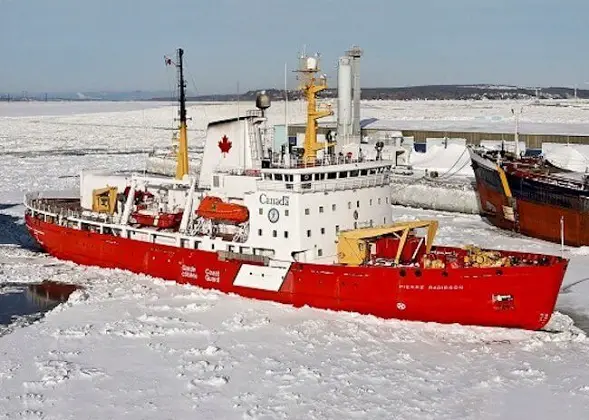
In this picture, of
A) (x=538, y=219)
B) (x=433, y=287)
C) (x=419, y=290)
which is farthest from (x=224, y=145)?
(x=538, y=219)

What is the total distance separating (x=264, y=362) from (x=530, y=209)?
14.5 m

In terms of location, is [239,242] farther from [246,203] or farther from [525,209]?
[525,209]

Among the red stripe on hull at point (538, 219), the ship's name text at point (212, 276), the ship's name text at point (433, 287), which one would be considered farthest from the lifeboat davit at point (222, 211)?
the red stripe on hull at point (538, 219)

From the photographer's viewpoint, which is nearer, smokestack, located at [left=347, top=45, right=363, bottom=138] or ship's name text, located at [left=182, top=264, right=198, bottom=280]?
ship's name text, located at [left=182, top=264, right=198, bottom=280]

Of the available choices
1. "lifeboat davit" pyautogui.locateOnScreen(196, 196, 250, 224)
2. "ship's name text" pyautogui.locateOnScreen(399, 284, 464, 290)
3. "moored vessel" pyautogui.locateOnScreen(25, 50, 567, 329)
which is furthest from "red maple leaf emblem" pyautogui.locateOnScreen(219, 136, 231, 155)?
"ship's name text" pyautogui.locateOnScreen(399, 284, 464, 290)

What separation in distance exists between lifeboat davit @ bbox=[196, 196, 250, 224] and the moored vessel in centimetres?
3

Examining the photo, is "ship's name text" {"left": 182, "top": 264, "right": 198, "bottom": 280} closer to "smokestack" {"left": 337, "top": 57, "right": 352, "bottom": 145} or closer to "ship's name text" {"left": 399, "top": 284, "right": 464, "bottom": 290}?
"ship's name text" {"left": 399, "top": 284, "right": 464, "bottom": 290}

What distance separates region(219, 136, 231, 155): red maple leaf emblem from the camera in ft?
59.8

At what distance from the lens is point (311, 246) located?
1539cm

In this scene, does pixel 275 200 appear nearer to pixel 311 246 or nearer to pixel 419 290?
pixel 311 246

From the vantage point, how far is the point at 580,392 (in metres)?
11.0

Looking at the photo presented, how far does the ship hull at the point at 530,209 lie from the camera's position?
71.4 ft

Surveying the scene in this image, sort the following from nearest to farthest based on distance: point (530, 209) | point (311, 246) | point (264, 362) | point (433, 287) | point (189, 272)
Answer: point (264, 362) < point (433, 287) < point (311, 246) < point (189, 272) < point (530, 209)

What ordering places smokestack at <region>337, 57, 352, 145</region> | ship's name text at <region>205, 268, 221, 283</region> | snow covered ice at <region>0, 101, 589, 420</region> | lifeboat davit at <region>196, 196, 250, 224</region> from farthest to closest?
smokestack at <region>337, 57, 352, 145</region>
ship's name text at <region>205, 268, 221, 283</region>
lifeboat davit at <region>196, 196, 250, 224</region>
snow covered ice at <region>0, 101, 589, 420</region>
